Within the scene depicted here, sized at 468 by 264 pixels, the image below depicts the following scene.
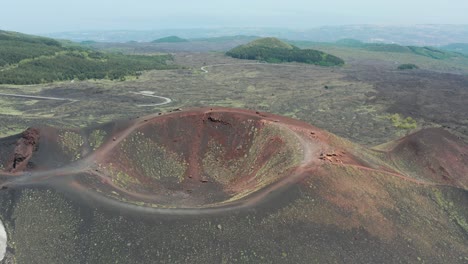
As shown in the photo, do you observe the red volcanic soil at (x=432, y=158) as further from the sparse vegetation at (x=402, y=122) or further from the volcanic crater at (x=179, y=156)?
the sparse vegetation at (x=402, y=122)

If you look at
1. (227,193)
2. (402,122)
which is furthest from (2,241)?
(402,122)

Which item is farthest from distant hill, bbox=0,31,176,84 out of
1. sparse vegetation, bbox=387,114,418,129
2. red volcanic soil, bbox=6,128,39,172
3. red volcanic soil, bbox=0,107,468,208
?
red volcanic soil, bbox=0,107,468,208

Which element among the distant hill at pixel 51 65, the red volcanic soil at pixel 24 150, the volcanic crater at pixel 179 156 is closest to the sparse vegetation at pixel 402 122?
the volcanic crater at pixel 179 156

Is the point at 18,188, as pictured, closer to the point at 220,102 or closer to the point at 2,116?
the point at 2,116

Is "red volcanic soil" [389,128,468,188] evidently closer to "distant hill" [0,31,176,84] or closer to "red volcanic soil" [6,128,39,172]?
"red volcanic soil" [6,128,39,172]

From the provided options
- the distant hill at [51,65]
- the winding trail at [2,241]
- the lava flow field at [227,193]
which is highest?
the distant hill at [51,65]

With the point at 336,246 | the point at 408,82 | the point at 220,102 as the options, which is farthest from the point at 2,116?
the point at 408,82
